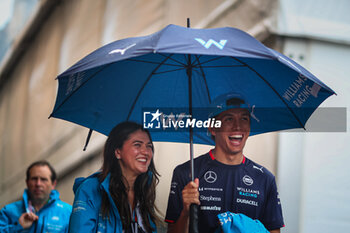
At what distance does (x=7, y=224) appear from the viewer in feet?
15.1

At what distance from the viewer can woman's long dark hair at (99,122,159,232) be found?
131 inches

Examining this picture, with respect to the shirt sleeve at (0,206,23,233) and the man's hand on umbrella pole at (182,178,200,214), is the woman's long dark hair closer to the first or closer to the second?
the man's hand on umbrella pole at (182,178,200,214)

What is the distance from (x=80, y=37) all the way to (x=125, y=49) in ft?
13.1

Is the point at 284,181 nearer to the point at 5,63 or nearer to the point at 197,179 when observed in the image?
the point at 197,179

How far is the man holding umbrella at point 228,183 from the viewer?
3354 mm

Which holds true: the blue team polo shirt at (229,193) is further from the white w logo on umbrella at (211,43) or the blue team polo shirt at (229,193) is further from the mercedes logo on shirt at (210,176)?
the white w logo on umbrella at (211,43)

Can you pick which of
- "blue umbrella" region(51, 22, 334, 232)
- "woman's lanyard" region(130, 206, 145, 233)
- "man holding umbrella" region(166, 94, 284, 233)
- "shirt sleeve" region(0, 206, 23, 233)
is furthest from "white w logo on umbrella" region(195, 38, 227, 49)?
"shirt sleeve" region(0, 206, 23, 233)

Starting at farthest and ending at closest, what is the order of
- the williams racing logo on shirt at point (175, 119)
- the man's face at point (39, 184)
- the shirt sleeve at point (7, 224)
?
the man's face at point (39, 184), the shirt sleeve at point (7, 224), the williams racing logo on shirt at point (175, 119)

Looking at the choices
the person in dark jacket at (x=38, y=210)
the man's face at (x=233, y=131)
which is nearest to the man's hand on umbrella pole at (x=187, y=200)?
the man's face at (x=233, y=131)

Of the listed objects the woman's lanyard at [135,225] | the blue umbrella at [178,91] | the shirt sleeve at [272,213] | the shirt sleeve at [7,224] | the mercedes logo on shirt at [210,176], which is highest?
the blue umbrella at [178,91]

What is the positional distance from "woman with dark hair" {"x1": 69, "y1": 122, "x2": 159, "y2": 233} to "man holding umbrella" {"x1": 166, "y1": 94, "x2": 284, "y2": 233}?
22 centimetres

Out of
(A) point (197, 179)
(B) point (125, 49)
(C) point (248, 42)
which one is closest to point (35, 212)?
(A) point (197, 179)

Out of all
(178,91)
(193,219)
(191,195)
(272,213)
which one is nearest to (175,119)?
(178,91)

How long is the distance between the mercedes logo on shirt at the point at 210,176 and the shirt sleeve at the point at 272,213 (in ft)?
1.38
